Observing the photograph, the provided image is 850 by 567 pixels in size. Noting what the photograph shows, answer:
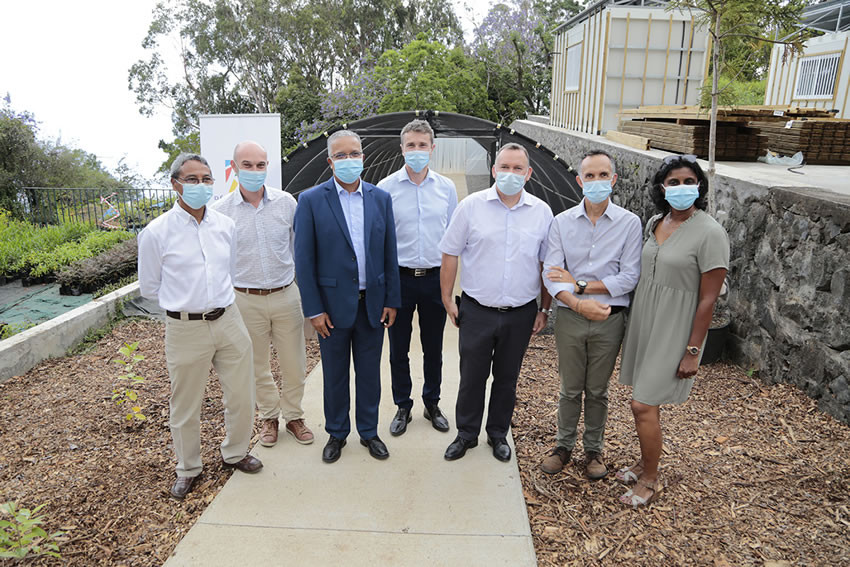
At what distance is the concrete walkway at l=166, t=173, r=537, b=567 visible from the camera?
115 inches

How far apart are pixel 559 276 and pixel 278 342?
74.4 inches

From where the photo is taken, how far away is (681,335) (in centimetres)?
300

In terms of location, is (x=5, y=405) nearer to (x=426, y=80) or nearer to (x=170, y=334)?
(x=170, y=334)

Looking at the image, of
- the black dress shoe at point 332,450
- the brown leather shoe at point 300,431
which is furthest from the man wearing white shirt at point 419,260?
the brown leather shoe at point 300,431

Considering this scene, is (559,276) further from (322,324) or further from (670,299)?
(322,324)

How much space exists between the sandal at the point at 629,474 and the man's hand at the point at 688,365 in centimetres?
84

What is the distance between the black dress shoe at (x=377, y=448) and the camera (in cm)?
379

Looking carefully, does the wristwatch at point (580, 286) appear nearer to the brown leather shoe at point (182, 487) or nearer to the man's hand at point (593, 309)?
the man's hand at point (593, 309)

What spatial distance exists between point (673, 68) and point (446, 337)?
8.87m

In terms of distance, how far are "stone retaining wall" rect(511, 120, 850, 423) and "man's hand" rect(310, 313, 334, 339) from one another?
10.9 ft

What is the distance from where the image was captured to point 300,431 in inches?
160

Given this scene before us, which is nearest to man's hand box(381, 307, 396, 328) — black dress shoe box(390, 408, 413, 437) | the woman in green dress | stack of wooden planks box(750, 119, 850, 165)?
black dress shoe box(390, 408, 413, 437)

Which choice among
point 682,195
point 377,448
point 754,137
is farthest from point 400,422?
point 754,137

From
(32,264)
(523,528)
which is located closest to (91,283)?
(32,264)
